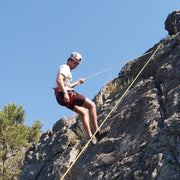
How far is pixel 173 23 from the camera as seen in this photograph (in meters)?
8.69

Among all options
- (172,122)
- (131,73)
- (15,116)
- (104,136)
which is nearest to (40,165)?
(104,136)

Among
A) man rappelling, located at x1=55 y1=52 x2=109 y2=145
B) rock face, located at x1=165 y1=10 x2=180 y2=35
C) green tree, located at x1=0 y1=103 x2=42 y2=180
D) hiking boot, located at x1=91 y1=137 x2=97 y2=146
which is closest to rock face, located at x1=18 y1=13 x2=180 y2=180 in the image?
hiking boot, located at x1=91 y1=137 x2=97 y2=146

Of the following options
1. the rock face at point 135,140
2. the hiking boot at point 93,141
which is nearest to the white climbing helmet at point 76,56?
the rock face at point 135,140

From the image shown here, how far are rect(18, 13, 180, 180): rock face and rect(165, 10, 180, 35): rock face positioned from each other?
1105 millimetres

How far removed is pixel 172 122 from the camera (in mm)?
4457

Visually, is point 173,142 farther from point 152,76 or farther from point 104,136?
point 152,76

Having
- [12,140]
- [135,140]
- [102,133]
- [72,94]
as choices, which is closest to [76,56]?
[72,94]

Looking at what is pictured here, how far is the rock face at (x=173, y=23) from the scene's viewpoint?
8.50 metres

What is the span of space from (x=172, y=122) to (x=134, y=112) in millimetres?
1545

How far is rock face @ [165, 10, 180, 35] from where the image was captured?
850cm

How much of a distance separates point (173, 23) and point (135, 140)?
5031 millimetres

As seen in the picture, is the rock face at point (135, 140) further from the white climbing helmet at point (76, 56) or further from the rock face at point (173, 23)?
the white climbing helmet at point (76, 56)

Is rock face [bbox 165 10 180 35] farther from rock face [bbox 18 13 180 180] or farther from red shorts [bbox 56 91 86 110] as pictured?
red shorts [bbox 56 91 86 110]

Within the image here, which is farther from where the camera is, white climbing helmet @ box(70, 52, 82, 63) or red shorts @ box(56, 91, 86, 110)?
white climbing helmet @ box(70, 52, 82, 63)
